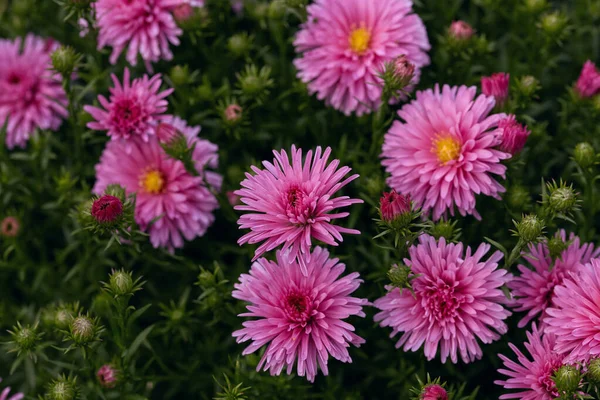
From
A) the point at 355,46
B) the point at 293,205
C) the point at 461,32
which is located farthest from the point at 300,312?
the point at 461,32

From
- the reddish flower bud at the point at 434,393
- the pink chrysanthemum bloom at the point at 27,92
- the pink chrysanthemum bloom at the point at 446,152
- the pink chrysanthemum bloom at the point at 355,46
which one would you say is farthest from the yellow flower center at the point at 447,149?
the pink chrysanthemum bloom at the point at 27,92

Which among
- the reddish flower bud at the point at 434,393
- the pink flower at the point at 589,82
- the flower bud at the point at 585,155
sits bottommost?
the reddish flower bud at the point at 434,393

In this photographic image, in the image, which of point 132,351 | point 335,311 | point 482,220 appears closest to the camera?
point 335,311

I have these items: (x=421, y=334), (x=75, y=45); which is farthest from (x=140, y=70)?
(x=421, y=334)

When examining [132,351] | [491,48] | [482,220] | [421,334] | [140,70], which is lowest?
[132,351]

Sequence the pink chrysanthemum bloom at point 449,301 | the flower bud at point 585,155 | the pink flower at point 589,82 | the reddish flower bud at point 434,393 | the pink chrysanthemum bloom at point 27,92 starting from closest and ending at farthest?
the reddish flower bud at point 434,393
the pink chrysanthemum bloom at point 449,301
the flower bud at point 585,155
the pink flower at point 589,82
the pink chrysanthemum bloom at point 27,92

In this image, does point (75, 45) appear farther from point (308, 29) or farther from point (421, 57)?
point (421, 57)

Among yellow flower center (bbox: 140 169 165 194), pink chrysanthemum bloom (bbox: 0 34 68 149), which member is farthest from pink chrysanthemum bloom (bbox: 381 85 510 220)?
pink chrysanthemum bloom (bbox: 0 34 68 149)

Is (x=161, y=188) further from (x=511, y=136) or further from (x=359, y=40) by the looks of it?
(x=511, y=136)

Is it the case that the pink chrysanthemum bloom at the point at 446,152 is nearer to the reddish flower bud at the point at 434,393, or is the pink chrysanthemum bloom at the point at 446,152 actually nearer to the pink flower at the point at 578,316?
the pink flower at the point at 578,316
